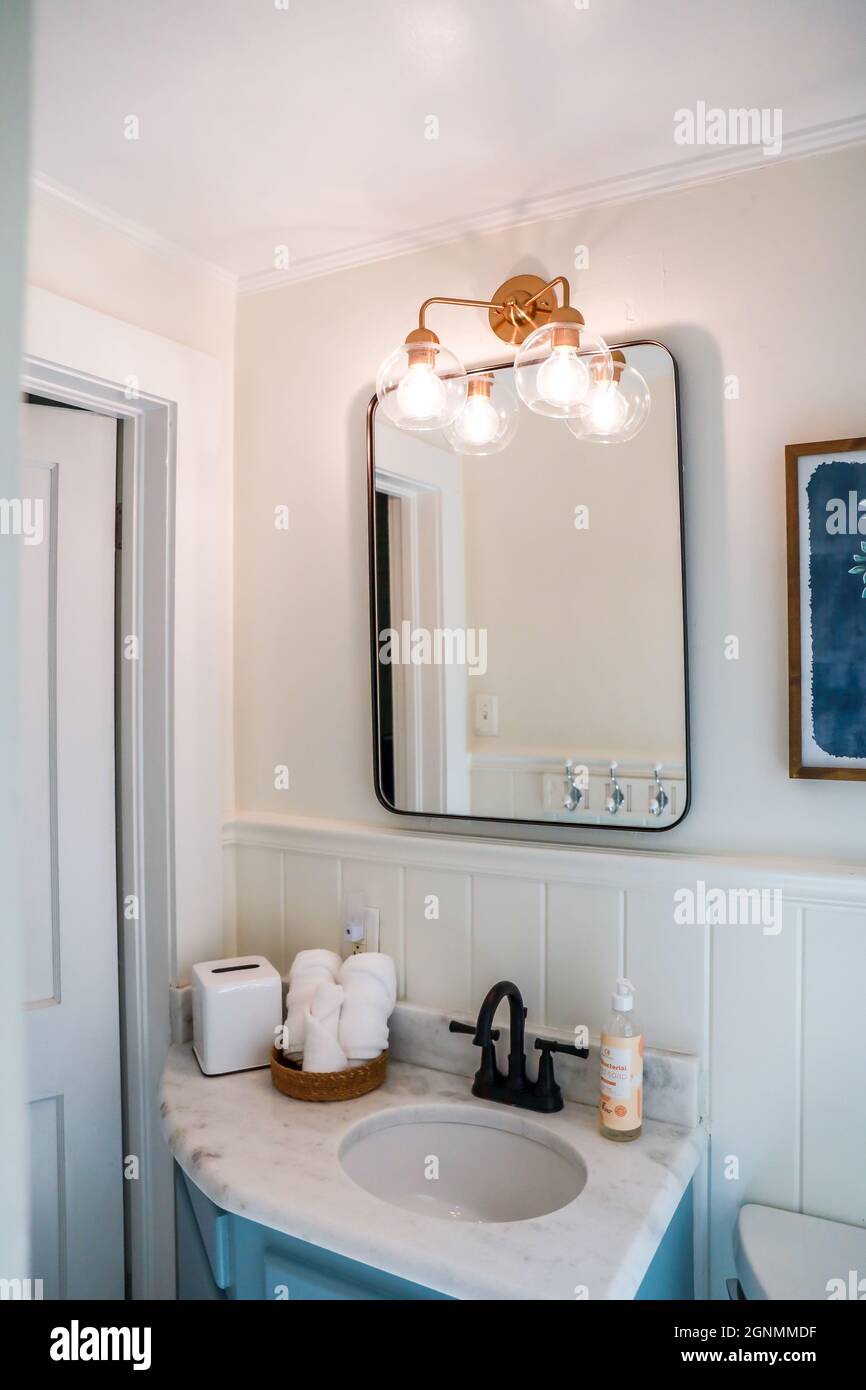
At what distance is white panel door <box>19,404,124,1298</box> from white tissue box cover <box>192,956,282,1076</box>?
0.28 m

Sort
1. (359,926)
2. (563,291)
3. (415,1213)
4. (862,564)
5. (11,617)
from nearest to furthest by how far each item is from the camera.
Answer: (11,617)
(415,1213)
(862,564)
(563,291)
(359,926)

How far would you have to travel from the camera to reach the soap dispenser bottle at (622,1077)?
4.52 ft

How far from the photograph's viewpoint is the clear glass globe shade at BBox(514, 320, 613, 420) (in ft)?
4.80

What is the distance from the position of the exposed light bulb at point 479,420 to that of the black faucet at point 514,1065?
36.9 inches

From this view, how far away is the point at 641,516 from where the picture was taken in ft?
4.94

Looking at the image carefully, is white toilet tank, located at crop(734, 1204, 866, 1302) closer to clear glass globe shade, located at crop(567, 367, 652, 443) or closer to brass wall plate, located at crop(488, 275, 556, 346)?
clear glass globe shade, located at crop(567, 367, 652, 443)

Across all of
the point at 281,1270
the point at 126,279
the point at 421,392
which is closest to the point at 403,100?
the point at 421,392

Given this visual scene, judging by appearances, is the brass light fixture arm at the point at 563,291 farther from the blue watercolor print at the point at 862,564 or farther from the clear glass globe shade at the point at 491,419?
the blue watercolor print at the point at 862,564

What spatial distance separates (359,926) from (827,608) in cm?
102

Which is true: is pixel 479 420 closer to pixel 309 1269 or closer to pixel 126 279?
pixel 126 279

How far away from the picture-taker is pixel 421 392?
5.21 feet

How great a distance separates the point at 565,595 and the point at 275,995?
0.89 m

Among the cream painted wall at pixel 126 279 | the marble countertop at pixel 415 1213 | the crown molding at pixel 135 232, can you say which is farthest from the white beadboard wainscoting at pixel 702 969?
the crown molding at pixel 135 232
